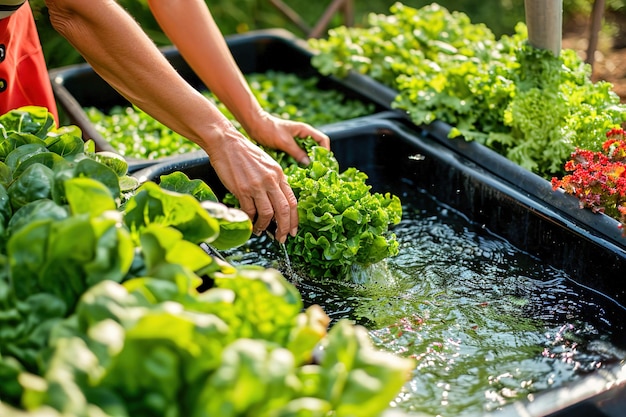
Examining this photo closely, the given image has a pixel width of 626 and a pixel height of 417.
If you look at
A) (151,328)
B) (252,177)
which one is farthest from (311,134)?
(151,328)

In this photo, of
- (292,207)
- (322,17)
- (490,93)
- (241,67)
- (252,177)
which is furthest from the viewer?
(322,17)

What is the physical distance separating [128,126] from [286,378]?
300 cm

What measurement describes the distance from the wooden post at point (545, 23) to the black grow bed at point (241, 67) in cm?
84

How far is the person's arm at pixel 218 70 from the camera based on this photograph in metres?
2.78

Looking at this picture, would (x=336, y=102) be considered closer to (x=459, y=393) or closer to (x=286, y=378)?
(x=459, y=393)

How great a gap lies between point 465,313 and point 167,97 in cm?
112

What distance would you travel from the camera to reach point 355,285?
Result: 249 cm

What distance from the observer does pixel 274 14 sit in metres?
7.01

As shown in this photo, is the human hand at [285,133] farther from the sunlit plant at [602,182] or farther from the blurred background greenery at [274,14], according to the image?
the blurred background greenery at [274,14]

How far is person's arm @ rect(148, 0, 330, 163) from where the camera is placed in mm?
2783

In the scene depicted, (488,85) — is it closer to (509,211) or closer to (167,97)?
(509,211)

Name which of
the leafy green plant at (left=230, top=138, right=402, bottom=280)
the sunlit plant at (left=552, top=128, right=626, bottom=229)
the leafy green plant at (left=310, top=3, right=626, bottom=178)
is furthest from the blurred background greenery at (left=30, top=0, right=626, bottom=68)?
the sunlit plant at (left=552, top=128, right=626, bottom=229)

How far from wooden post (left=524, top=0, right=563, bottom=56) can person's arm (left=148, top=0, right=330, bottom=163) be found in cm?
102

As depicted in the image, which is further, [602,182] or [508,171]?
[508,171]
